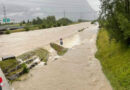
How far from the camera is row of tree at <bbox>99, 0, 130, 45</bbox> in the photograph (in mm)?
11761

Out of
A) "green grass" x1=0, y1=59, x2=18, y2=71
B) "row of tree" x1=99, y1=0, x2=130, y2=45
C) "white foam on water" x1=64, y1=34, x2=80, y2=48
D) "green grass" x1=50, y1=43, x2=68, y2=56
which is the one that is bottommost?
"white foam on water" x1=64, y1=34, x2=80, y2=48

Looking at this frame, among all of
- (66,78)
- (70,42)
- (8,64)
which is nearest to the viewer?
(66,78)

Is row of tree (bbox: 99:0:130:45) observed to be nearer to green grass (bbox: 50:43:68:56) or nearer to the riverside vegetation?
the riverside vegetation

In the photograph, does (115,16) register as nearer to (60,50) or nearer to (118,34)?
(118,34)

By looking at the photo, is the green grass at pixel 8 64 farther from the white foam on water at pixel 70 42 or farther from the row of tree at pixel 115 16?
the white foam on water at pixel 70 42

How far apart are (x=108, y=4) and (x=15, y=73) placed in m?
11.1

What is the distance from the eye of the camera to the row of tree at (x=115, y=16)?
11761 millimetres

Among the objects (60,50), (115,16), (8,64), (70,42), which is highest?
(115,16)

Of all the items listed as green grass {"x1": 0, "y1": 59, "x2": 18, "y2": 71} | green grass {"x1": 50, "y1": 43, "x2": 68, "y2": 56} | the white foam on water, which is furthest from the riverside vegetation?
the white foam on water

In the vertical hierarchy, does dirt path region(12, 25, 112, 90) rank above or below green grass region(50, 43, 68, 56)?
above

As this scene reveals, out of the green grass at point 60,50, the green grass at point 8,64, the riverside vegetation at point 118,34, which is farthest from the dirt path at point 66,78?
the green grass at point 60,50

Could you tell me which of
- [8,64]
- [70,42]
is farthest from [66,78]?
[70,42]

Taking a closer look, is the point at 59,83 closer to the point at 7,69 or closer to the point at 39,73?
the point at 39,73

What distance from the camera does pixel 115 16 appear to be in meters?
12.3
